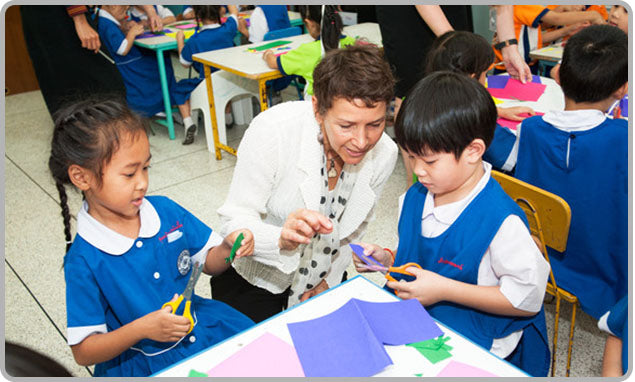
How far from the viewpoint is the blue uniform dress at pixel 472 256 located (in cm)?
122

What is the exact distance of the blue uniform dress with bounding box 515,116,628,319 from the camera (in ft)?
5.60

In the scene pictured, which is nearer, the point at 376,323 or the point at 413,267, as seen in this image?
the point at 376,323

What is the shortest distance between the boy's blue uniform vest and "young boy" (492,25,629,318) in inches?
120

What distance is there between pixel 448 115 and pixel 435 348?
0.55 m

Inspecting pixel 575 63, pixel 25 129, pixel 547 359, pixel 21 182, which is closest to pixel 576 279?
pixel 547 359

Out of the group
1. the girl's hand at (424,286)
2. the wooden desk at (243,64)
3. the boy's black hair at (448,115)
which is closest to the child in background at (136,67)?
the wooden desk at (243,64)

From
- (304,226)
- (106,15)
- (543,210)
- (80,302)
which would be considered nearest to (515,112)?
(543,210)

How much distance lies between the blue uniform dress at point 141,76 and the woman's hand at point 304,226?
3.06 m

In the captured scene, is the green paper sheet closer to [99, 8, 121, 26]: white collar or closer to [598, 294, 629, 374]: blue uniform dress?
[99, 8, 121, 26]: white collar

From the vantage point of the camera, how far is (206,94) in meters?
3.88

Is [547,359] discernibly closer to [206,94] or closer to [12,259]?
[12,259]

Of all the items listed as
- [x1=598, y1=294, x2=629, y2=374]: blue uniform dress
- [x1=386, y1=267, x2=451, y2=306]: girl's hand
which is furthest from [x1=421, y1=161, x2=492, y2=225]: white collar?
[x1=598, y1=294, x2=629, y2=374]: blue uniform dress

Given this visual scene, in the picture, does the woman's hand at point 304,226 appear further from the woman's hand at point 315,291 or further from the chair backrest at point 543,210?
the chair backrest at point 543,210

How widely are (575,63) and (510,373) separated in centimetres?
130
